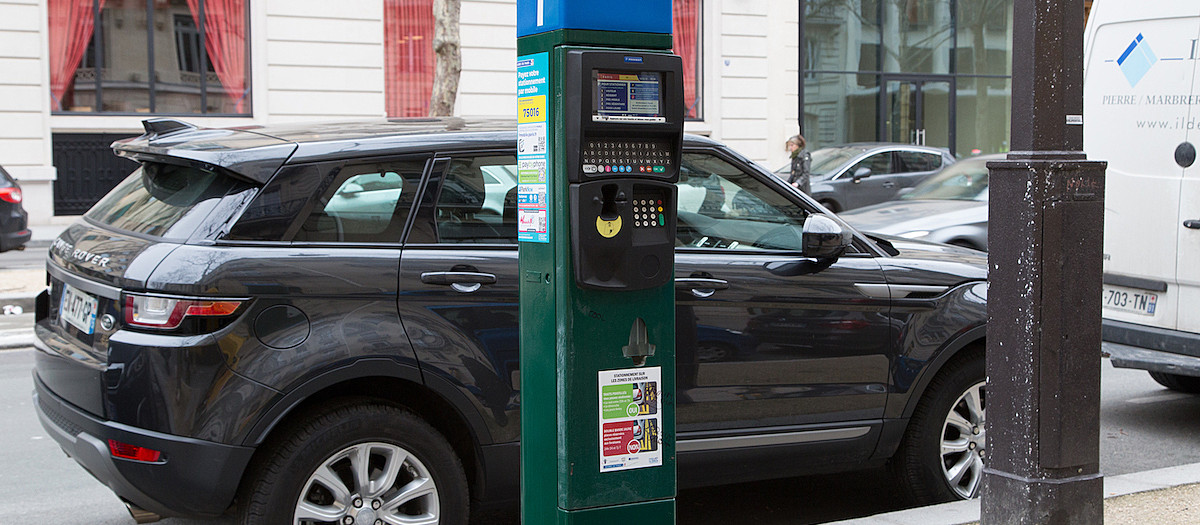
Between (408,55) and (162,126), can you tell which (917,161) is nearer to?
(408,55)

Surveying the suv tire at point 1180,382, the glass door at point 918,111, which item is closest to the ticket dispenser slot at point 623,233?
the suv tire at point 1180,382

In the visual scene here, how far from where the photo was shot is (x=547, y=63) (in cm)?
312

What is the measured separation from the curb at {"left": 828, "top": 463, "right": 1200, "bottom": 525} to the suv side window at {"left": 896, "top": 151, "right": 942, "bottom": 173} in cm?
1367

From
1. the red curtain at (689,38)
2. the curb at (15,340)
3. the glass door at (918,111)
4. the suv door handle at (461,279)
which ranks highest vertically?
the red curtain at (689,38)

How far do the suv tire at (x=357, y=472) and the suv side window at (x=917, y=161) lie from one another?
15.7 meters

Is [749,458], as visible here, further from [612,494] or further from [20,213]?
[20,213]

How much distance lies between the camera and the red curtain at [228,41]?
18.8 metres

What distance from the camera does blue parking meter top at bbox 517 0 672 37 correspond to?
3.07m

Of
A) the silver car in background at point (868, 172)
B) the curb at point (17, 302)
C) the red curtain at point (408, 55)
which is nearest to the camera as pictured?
the curb at point (17, 302)

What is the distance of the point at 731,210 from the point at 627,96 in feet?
5.48

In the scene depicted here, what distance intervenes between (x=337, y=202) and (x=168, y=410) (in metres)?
0.89

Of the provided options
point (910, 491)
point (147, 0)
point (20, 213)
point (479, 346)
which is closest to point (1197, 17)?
point (910, 491)

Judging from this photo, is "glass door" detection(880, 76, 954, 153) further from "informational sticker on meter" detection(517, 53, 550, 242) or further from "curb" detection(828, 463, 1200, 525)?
"informational sticker on meter" detection(517, 53, 550, 242)

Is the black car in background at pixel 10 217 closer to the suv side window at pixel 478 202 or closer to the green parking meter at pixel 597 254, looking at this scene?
the suv side window at pixel 478 202
